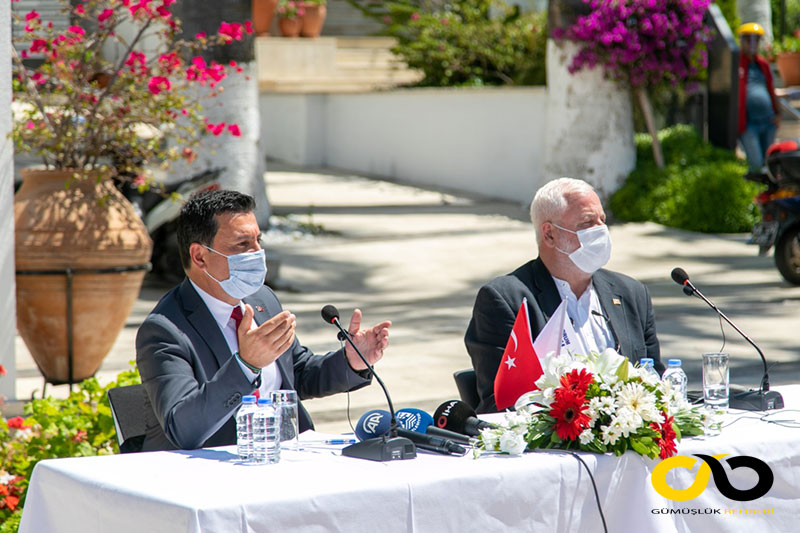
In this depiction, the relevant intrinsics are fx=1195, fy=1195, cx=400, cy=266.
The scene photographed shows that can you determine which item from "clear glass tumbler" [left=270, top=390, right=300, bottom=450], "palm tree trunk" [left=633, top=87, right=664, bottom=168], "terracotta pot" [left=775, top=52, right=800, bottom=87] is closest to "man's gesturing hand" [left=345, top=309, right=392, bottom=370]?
"clear glass tumbler" [left=270, top=390, right=300, bottom=450]

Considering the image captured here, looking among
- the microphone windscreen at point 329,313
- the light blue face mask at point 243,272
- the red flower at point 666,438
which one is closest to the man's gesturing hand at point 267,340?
the microphone windscreen at point 329,313

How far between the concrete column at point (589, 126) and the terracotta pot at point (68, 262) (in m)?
8.54

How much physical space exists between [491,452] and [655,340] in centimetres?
166

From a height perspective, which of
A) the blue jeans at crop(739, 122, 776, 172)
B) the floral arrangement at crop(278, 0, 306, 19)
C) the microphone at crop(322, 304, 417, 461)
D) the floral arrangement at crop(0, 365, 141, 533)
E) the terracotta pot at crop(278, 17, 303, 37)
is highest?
the floral arrangement at crop(278, 0, 306, 19)

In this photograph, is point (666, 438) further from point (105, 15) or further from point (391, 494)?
point (105, 15)

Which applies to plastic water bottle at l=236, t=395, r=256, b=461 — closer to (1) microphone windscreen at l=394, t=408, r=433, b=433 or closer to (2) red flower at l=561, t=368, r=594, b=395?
(1) microphone windscreen at l=394, t=408, r=433, b=433

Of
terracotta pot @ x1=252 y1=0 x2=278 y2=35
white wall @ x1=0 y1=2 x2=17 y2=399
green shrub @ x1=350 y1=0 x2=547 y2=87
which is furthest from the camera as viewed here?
terracotta pot @ x1=252 y1=0 x2=278 y2=35

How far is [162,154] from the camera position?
23.4 feet

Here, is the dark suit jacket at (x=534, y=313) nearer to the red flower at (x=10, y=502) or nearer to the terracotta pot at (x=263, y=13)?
the red flower at (x=10, y=502)

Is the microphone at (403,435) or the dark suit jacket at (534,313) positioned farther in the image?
the dark suit jacket at (534,313)

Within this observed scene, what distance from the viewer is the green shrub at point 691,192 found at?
13.9m

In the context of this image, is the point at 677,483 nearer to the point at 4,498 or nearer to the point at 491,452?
the point at 491,452

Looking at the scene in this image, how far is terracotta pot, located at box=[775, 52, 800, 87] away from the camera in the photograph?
59.3 feet

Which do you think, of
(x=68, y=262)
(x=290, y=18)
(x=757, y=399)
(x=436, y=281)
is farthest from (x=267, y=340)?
(x=290, y=18)
